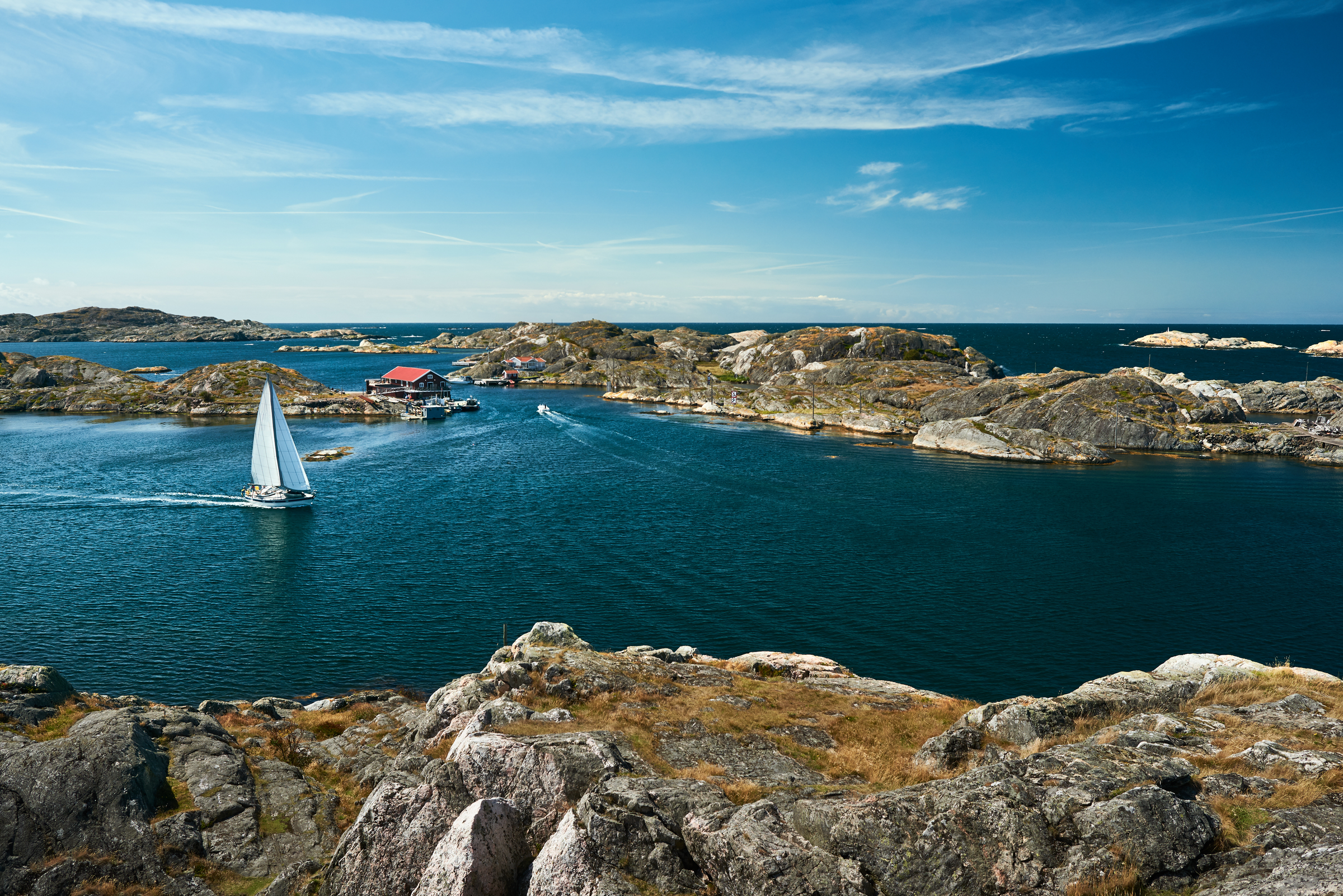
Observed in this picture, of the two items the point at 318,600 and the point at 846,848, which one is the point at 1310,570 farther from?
the point at 318,600

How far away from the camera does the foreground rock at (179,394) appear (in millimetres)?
155500

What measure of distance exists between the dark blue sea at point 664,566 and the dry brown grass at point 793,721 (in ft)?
43.7

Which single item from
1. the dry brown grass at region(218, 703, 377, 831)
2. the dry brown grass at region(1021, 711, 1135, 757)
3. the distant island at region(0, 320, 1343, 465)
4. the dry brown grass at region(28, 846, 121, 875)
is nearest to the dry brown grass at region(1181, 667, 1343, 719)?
the dry brown grass at region(1021, 711, 1135, 757)

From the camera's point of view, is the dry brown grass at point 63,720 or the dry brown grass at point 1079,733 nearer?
the dry brown grass at point 1079,733

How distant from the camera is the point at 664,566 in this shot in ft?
198

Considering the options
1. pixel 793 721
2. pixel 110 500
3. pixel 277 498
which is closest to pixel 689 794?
pixel 793 721

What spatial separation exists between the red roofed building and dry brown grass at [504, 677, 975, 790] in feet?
496

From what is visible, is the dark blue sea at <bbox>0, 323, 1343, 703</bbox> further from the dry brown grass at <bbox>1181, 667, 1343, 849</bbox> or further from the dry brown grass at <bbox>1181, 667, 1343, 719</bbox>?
the dry brown grass at <bbox>1181, 667, 1343, 849</bbox>

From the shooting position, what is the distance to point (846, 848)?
15.3 metres

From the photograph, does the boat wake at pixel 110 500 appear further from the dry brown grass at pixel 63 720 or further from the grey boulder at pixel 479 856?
the grey boulder at pixel 479 856

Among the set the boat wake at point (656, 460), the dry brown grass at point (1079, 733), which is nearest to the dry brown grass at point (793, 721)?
the dry brown grass at point (1079, 733)

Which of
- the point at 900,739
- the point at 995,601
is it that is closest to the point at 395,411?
the point at 995,601

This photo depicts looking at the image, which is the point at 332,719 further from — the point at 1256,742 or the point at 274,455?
the point at 274,455

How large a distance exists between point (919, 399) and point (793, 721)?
126201 mm
